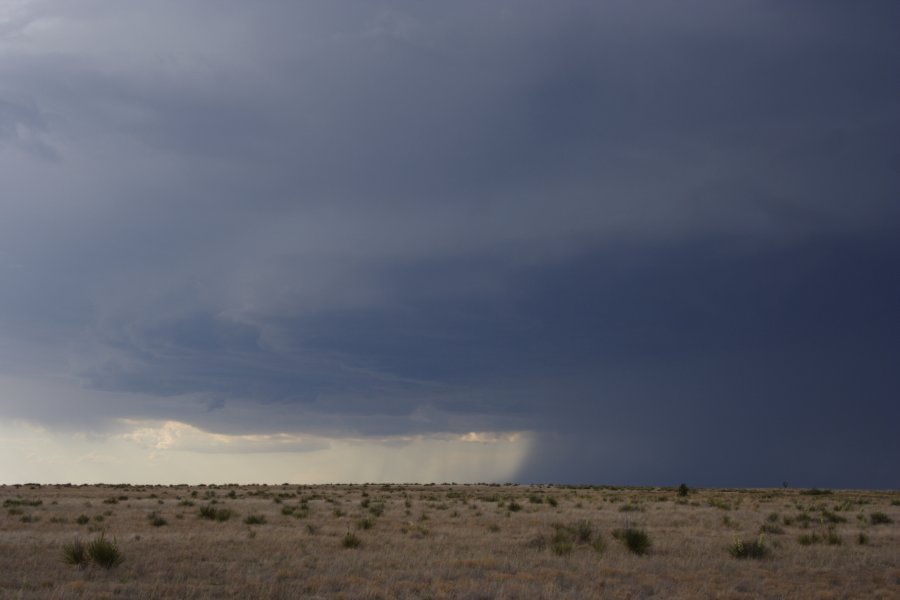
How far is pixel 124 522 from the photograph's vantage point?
30.9 m

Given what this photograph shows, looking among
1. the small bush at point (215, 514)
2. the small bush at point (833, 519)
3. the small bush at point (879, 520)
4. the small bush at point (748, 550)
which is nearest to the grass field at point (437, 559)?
the small bush at point (748, 550)

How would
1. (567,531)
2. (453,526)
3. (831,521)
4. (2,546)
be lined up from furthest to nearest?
(831,521), (453,526), (567,531), (2,546)

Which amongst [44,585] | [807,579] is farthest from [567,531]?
[44,585]

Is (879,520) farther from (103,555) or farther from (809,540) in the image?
(103,555)

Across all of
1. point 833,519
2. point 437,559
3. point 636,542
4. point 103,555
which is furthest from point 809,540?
point 103,555

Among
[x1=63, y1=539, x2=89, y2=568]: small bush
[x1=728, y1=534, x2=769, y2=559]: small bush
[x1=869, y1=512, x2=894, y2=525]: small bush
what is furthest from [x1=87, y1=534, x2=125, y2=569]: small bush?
[x1=869, y1=512, x2=894, y2=525]: small bush

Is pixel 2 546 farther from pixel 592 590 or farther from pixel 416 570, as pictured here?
pixel 592 590

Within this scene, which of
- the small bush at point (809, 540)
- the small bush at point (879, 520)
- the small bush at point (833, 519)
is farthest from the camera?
the small bush at point (833, 519)

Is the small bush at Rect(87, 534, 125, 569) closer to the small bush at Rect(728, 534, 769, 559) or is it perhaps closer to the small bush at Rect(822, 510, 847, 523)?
the small bush at Rect(728, 534, 769, 559)

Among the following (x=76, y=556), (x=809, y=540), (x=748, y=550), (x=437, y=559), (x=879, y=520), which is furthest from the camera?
(x=879, y=520)

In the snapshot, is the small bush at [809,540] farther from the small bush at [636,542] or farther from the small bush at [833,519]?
the small bush at [833,519]

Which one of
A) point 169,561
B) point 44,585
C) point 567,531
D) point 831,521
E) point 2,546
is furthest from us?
point 831,521

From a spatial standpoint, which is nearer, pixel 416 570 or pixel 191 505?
pixel 416 570

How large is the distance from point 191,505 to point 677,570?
1466 inches
